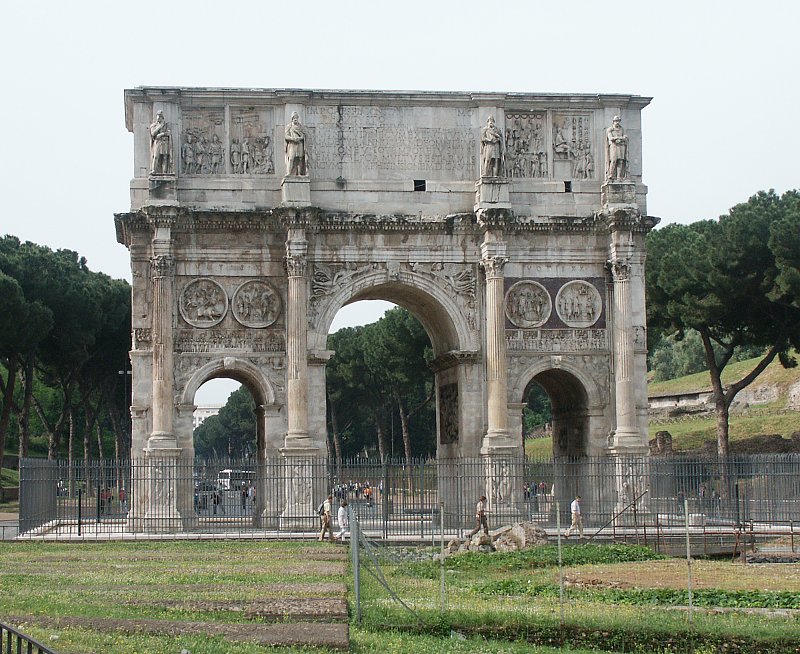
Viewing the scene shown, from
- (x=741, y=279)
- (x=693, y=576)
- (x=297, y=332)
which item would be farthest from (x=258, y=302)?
(x=741, y=279)

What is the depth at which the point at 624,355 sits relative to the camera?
34375 mm

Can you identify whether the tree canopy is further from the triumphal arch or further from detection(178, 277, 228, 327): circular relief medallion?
detection(178, 277, 228, 327): circular relief medallion

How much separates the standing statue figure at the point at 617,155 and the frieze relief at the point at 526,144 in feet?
5.92

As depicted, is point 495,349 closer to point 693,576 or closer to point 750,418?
point 693,576

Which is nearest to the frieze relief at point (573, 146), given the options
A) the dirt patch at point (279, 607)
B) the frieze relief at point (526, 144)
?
the frieze relief at point (526, 144)

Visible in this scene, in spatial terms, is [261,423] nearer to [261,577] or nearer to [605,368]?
[605,368]

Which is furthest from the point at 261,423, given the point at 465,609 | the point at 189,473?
the point at 465,609

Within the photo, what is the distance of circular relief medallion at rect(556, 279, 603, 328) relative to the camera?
35094mm

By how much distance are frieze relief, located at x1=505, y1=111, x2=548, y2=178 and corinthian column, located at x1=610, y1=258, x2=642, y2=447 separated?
349 cm

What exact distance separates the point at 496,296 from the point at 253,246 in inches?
263

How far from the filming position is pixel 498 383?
3381cm

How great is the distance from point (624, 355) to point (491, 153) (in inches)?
258

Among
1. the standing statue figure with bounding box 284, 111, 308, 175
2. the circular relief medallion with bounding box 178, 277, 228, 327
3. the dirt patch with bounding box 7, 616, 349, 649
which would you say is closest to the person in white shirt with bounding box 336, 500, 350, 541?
the circular relief medallion with bounding box 178, 277, 228, 327

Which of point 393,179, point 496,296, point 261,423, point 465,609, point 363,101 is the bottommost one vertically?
point 465,609
